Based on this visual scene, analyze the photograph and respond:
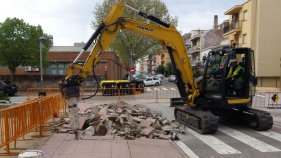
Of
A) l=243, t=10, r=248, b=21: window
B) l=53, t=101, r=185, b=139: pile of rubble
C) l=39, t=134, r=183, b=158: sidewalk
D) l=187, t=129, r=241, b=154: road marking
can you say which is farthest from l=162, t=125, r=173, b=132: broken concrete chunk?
l=243, t=10, r=248, b=21: window

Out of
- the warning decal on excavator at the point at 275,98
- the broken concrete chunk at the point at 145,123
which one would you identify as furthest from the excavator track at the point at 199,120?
the warning decal on excavator at the point at 275,98

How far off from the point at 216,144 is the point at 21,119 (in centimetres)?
545

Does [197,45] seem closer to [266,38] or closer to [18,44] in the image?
[266,38]

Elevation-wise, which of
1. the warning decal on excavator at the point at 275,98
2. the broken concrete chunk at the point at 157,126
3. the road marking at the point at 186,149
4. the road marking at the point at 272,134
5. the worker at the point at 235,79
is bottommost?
the road marking at the point at 186,149

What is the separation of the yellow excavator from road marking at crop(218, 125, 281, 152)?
2.04 feet

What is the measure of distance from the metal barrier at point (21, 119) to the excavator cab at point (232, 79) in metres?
5.81

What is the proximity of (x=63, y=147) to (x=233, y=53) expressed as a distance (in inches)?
254

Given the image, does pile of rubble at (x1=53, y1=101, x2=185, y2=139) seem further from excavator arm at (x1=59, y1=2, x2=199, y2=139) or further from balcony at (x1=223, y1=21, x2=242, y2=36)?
balcony at (x1=223, y1=21, x2=242, y2=36)

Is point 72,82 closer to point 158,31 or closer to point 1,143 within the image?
Result: point 1,143

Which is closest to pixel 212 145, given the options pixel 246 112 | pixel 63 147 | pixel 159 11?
pixel 246 112

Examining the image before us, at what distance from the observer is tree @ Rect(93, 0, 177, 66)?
138ft

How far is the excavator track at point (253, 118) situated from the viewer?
1072 centimetres

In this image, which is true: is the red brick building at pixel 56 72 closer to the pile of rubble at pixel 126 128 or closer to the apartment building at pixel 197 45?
the pile of rubble at pixel 126 128

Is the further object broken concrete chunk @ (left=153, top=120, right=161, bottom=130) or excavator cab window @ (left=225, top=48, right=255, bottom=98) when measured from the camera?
excavator cab window @ (left=225, top=48, right=255, bottom=98)
